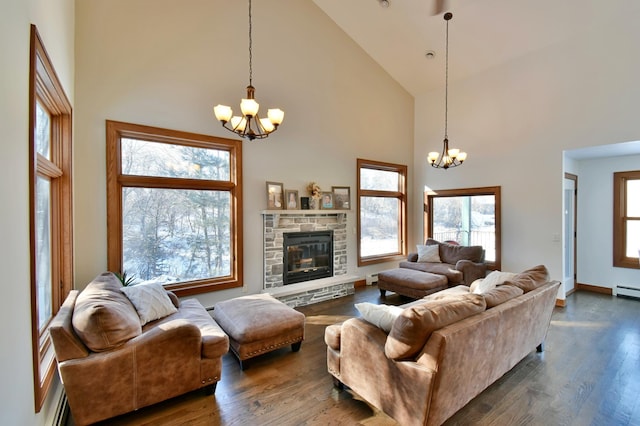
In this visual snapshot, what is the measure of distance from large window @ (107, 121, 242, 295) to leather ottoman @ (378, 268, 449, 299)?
2.52m

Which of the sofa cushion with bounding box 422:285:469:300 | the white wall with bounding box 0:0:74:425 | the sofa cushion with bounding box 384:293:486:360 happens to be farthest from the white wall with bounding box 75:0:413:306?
the sofa cushion with bounding box 384:293:486:360

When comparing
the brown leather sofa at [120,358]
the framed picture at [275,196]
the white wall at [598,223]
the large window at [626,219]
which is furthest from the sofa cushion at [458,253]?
the brown leather sofa at [120,358]

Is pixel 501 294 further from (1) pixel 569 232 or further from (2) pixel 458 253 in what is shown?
(1) pixel 569 232

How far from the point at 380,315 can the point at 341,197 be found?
362 cm

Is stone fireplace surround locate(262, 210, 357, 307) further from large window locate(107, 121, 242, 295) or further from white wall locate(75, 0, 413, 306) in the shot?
large window locate(107, 121, 242, 295)

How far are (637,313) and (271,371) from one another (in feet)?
18.0

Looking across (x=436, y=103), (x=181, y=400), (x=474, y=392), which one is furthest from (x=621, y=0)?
(x=181, y=400)

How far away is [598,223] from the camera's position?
221 inches

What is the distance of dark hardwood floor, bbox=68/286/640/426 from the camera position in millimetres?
2297

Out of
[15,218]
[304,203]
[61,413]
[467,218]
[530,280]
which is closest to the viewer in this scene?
[15,218]

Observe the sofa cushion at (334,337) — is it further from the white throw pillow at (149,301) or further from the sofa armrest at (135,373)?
the white throw pillow at (149,301)

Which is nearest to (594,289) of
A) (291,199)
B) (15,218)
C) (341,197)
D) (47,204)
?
(341,197)

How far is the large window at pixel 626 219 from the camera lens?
523 centimetres

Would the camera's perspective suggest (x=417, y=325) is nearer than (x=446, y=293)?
Yes
